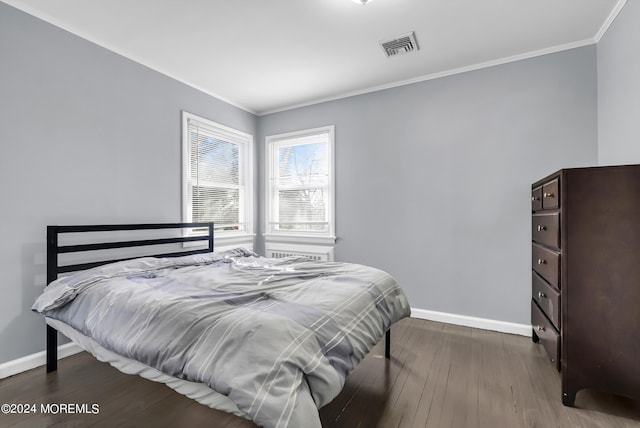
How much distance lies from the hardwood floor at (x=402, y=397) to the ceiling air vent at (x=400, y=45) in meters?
2.54

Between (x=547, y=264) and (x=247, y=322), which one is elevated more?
(x=547, y=264)

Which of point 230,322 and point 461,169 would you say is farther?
point 461,169

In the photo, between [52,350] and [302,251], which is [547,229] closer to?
[302,251]

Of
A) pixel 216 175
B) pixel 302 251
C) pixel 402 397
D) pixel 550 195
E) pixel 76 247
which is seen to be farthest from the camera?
pixel 302 251

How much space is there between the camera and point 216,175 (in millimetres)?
3670

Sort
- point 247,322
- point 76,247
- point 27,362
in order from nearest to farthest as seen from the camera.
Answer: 1. point 247,322
2. point 27,362
3. point 76,247

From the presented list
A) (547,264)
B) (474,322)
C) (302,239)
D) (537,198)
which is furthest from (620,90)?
(302,239)

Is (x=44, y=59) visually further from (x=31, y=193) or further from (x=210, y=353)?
(x=210, y=353)

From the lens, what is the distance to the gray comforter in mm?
1049

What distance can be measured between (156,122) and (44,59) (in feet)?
2.89

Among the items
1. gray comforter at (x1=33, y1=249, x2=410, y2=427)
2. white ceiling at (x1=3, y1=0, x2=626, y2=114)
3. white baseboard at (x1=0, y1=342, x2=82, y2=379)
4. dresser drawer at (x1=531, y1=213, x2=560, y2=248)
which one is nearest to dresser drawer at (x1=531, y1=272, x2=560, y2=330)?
dresser drawer at (x1=531, y1=213, x2=560, y2=248)

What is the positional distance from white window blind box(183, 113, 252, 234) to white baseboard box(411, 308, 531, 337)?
2.44 metres

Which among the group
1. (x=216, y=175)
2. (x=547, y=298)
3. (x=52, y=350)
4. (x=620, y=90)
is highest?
(x=620, y=90)

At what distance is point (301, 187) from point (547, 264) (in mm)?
2711
